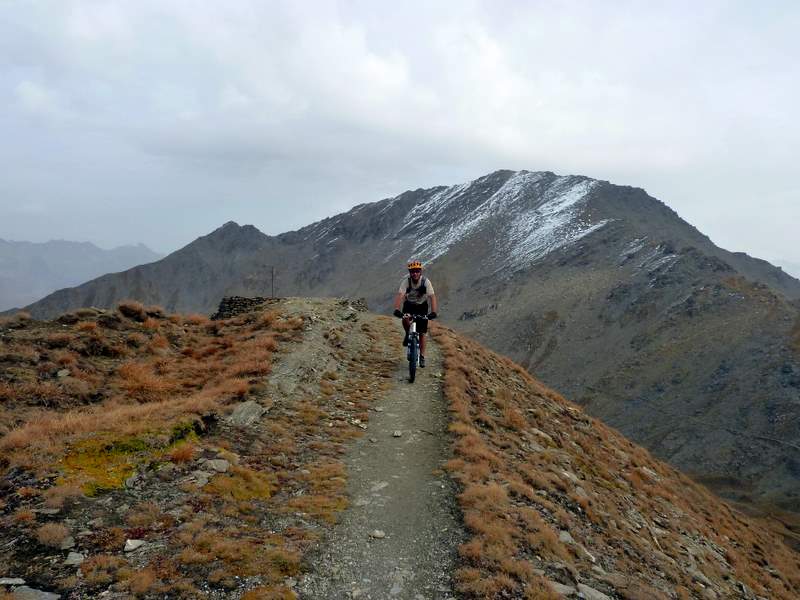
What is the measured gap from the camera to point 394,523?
28.3ft

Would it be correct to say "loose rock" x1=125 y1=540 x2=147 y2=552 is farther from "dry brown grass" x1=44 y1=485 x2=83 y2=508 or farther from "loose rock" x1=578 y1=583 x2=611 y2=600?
"loose rock" x1=578 y1=583 x2=611 y2=600

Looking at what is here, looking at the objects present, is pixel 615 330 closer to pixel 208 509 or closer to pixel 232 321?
pixel 232 321

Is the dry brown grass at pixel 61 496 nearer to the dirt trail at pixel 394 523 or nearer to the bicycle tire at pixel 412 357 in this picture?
the dirt trail at pixel 394 523

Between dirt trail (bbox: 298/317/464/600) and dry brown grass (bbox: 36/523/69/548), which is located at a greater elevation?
dry brown grass (bbox: 36/523/69/548)

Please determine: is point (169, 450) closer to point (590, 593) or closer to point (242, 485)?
point (242, 485)

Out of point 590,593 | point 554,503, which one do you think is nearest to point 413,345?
point 554,503

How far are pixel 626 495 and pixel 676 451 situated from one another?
80894 mm

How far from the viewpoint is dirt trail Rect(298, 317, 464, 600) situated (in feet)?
23.0

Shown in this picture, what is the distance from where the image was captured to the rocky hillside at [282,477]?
700 centimetres

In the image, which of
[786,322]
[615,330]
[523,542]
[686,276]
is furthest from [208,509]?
[686,276]

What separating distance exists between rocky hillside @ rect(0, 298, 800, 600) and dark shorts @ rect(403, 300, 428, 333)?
1.77 meters

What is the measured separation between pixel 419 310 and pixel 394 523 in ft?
30.7

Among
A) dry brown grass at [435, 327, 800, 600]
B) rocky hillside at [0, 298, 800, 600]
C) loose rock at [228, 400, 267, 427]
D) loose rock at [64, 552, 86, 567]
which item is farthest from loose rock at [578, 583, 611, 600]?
loose rock at [228, 400, 267, 427]

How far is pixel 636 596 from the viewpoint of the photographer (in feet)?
26.5
